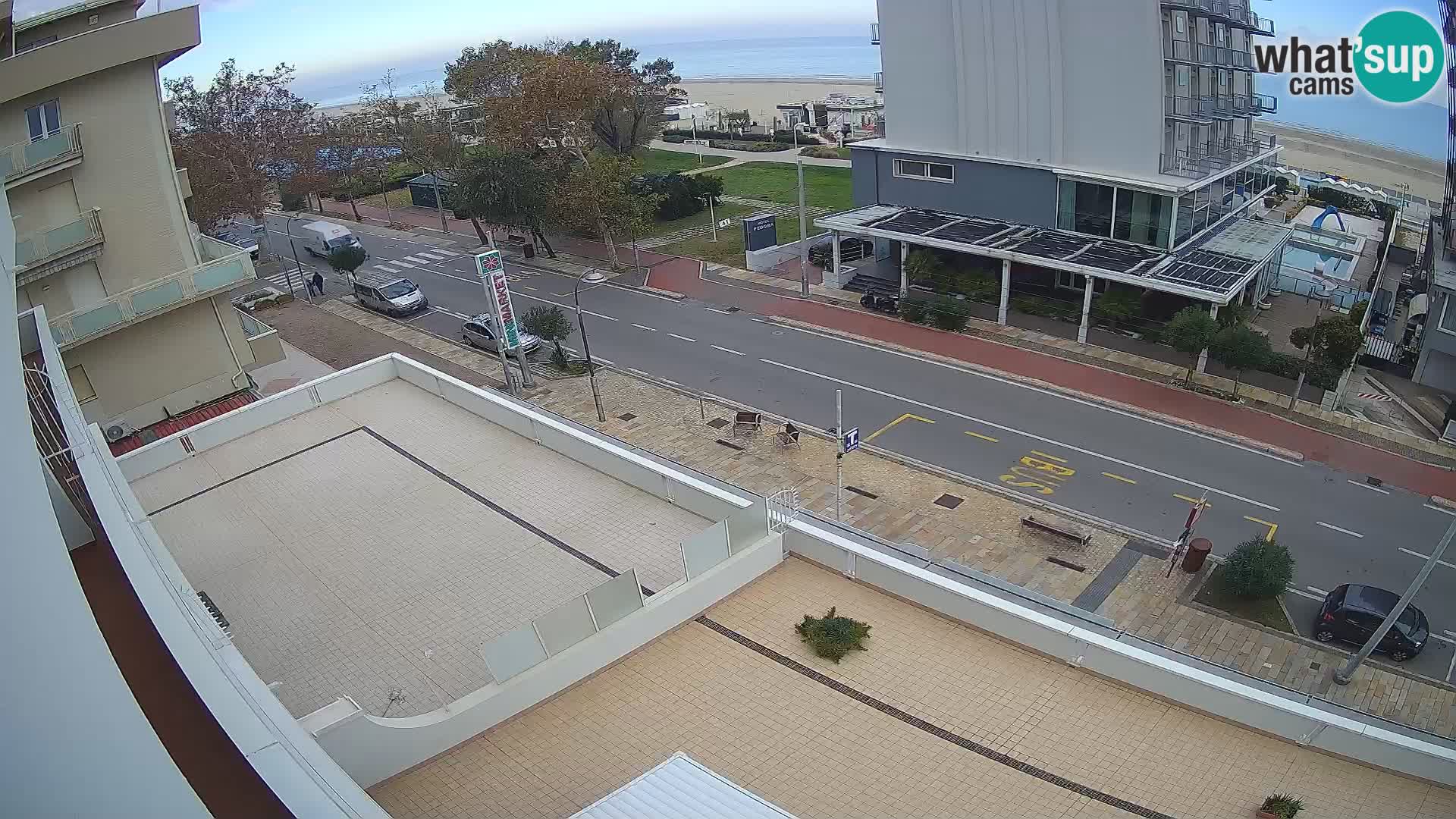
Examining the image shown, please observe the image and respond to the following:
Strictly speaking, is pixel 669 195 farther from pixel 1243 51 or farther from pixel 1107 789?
pixel 1107 789

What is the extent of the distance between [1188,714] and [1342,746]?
156 centimetres

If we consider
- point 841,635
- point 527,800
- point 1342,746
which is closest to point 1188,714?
point 1342,746

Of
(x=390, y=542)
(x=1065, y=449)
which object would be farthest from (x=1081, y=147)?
(x=390, y=542)

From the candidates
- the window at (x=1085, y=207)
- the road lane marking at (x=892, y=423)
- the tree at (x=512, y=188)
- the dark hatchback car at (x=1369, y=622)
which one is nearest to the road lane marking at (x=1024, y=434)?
the road lane marking at (x=892, y=423)

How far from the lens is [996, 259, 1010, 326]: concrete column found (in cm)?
3039

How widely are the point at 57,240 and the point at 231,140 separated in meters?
26.2

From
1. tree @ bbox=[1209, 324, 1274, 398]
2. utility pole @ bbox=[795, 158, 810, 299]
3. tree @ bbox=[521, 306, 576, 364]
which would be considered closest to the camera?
tree @ bbox=[1209, 324, 1274, 398]

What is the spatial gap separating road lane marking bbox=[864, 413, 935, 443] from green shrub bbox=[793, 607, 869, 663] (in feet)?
44.5

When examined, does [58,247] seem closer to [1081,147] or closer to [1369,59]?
[1081,147]

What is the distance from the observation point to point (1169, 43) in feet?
90.9

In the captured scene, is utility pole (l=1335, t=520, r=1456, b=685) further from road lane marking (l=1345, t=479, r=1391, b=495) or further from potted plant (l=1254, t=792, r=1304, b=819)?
road lane marking (l=1345, t=479, r=1391, b=495)

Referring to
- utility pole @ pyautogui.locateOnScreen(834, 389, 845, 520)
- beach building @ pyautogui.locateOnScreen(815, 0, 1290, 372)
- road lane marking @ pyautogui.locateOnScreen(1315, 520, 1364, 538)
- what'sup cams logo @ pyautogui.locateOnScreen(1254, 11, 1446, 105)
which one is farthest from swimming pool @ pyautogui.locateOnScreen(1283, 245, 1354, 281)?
utility pole @ pyautogui.locateOnScreen(834, 389, 845, 520)

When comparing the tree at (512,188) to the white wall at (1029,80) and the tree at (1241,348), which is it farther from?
the tree at (1241,348)

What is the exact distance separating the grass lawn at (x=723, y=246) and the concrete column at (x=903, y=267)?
31.0 feet
